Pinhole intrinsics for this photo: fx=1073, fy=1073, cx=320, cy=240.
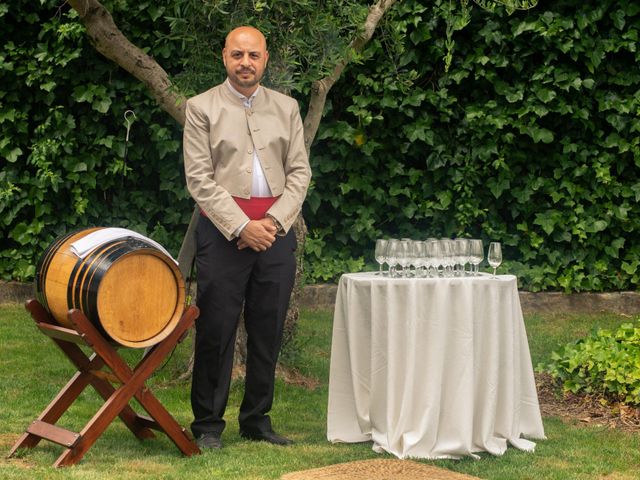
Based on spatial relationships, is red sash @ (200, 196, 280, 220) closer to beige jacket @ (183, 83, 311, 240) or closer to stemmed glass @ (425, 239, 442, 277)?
beige jacket @ (183, 83, 311, 240)

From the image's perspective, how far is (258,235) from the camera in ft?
17.0

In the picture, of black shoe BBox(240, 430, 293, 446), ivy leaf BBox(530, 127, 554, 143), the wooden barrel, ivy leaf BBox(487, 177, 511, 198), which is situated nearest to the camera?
the wooden barrel

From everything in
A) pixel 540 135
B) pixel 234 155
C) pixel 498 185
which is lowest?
pixel 498 185

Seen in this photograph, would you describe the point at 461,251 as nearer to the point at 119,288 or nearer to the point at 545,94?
the point at 119,288

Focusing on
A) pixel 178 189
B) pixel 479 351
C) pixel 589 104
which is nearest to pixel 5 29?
pixel 178 189

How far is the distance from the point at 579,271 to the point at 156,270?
488 cm

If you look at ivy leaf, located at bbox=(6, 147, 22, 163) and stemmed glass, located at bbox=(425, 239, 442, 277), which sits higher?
ivy leaf, located at bbox=(6, 147, 22, 163)

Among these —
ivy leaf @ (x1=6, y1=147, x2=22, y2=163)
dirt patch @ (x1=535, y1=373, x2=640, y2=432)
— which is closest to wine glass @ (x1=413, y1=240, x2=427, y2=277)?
dirt patch @ (x1=535, y1=373, x2=640, y2=432)

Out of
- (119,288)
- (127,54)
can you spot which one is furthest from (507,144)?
(119,288)

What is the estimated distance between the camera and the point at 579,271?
29.1 ft

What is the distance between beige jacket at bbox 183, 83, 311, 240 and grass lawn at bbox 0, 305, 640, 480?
1.12m

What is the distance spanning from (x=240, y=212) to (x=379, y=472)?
1.39 meters

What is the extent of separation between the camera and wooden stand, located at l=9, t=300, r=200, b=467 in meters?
4.91

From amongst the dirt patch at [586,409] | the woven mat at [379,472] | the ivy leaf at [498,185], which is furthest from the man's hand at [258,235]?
the ivy leaf at [498,185]
